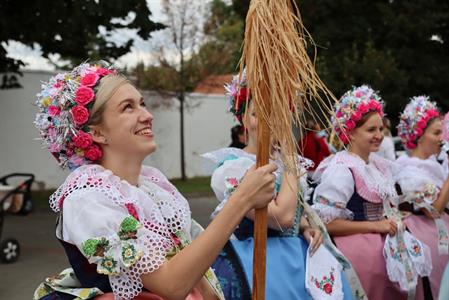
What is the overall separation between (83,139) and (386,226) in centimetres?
239

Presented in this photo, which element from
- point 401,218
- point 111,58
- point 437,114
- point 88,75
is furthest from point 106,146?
point 111,58

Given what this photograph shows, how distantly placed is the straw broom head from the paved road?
455 centimetres

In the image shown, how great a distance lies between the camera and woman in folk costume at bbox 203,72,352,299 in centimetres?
309

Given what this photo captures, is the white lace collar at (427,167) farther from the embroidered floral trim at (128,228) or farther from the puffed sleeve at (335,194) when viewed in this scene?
the embroidered floral trim at (128,228)

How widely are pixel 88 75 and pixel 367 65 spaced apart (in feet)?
51.4

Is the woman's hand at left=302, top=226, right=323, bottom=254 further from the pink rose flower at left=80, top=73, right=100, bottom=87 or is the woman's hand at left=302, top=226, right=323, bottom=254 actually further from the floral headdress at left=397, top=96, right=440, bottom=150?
the floral headdress at left=397, top=96, right=440, bottom=150

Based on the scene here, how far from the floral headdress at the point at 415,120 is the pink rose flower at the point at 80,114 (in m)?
3.33

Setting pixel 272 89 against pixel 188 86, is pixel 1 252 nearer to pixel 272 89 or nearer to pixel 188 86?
pixel 272 89

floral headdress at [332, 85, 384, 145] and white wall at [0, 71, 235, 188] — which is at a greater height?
floral headdress at [332, 85, 384, 145]

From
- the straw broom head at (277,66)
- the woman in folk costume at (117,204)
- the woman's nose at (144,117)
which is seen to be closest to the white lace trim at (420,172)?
the woman in folk costume at (117,204)

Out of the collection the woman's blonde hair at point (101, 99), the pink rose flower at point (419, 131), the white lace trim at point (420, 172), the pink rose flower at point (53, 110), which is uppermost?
the woman's blonde hair at point (101, 99)

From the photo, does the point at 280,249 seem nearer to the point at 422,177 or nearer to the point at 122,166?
the point at 122,166

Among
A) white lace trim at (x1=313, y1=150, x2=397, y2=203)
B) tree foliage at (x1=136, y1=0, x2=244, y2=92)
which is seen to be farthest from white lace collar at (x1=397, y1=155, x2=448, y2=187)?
tree foliage at (x1=136, y1=0, x2=244, y2=92)

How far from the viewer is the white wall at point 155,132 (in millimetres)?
15172
